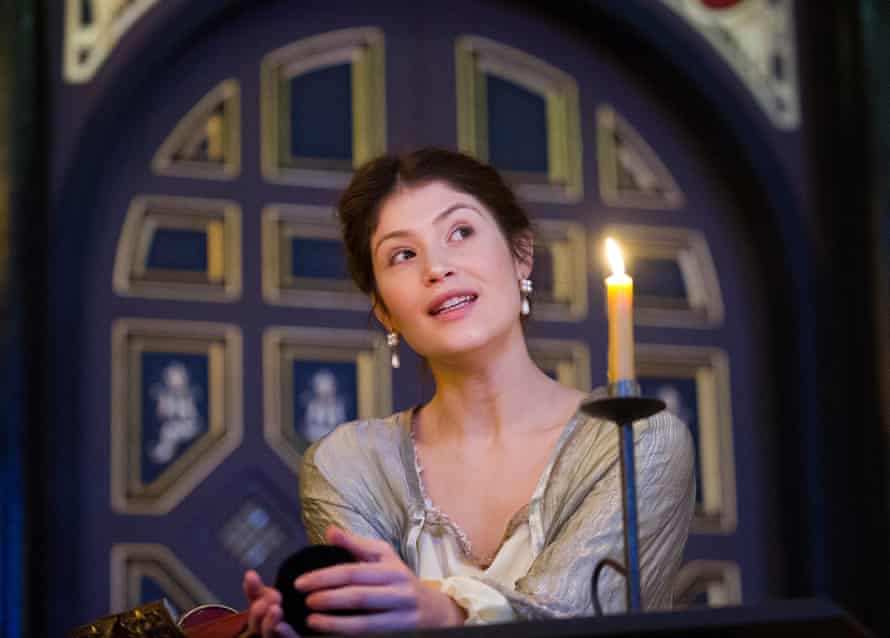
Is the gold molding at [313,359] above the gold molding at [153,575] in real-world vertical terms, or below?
above

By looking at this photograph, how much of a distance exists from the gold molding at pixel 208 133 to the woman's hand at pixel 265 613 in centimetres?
249

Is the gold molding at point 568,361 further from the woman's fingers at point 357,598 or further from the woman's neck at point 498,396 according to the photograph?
the woman's fingers at point 357,598

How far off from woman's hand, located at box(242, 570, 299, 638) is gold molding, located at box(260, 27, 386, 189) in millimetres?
2522

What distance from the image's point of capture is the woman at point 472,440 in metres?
2.25

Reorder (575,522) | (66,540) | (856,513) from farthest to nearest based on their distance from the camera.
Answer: (856,513)
(66,540)
(575,522)

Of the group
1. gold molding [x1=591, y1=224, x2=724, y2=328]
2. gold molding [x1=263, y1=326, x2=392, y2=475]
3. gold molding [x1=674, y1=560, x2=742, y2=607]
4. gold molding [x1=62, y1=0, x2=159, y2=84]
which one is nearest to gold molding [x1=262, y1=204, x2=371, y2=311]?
gold molding [x1=263, y1=326, x2=392, y2=475]

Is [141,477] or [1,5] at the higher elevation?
[1,5]

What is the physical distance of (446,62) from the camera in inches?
174

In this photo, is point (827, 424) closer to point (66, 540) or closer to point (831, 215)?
point (831, 215)

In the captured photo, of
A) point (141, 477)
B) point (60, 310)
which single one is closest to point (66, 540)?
point (141, 477)

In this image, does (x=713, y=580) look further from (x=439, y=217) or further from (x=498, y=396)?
(x=439, y=217)

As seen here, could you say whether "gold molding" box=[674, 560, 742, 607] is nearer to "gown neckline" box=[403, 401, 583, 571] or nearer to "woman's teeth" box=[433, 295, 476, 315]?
"gown neckline" box=[403, 401, 583, 571]

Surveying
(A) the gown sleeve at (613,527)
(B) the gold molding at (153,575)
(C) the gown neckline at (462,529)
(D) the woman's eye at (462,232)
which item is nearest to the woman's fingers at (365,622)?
(A) the gown sleeve at (613,527)

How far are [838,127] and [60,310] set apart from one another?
1904mm
